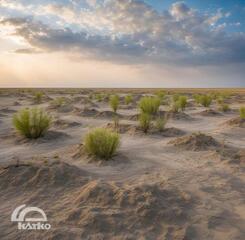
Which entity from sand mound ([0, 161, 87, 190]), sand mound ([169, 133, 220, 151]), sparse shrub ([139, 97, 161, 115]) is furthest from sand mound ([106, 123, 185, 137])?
sand mound ([0, 161, 87, 190])

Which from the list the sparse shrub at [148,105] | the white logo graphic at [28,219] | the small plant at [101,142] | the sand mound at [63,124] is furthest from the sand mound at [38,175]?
the sparse shrub at [148,105]

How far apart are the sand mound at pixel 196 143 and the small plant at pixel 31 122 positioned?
4.59 metres

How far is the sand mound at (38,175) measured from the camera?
5.87m

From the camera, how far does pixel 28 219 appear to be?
461cm

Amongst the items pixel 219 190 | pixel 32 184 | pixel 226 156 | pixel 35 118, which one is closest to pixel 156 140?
pixel 226 156

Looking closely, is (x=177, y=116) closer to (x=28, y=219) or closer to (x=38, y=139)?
(x=38, y=139)

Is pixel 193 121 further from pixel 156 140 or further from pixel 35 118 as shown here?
pixel 35 118

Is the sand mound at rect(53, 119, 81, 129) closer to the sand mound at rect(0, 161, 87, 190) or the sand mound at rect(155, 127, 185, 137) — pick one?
the sand mound at rect(155, 127, 185, 137)

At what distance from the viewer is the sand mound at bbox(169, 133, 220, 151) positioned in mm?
9305

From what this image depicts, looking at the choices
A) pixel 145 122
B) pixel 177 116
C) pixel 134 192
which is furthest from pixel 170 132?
pixel 134 192

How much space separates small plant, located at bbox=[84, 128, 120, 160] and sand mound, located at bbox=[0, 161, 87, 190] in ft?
4.08

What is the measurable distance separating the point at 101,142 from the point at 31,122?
12.6 ft

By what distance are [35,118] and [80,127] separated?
395 cm

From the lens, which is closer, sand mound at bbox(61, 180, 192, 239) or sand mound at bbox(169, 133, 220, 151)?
sand mound at bbox(61, 180, 192, 239)
